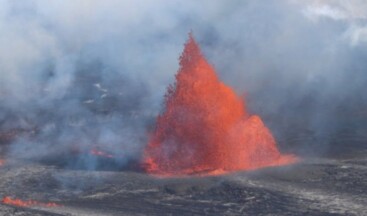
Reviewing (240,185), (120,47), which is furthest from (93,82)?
(240,185)

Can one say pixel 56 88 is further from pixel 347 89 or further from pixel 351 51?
pixel 351 51

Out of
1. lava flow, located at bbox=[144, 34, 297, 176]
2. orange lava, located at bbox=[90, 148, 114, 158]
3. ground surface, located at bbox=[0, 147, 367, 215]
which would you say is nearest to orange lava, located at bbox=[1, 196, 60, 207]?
ground surface, located at bbox=[0, 147, 367, 215]

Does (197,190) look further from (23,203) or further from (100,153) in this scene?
(100,153)

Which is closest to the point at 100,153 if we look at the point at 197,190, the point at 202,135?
the point at 202,135

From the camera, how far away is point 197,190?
76.3ft

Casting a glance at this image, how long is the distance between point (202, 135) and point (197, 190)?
392cm

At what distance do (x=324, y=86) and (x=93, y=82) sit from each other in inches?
577

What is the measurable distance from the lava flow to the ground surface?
112 cm

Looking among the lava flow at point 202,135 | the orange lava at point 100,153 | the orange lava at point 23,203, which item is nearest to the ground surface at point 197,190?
the orange lava at point 23,203

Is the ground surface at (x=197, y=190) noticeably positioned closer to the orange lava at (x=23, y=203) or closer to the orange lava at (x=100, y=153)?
the orange lava at (x=23, y=203)

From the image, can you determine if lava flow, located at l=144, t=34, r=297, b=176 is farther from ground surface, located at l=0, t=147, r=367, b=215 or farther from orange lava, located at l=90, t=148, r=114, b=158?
orange lava, located at l=90, t=148, r=114, b=158

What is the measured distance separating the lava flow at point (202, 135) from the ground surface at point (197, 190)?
1119mm

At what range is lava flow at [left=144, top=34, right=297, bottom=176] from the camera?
85.9 ft

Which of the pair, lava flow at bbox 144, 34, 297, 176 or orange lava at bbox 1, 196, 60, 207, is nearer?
orange lava at bbox 1, 196, 60, 207
